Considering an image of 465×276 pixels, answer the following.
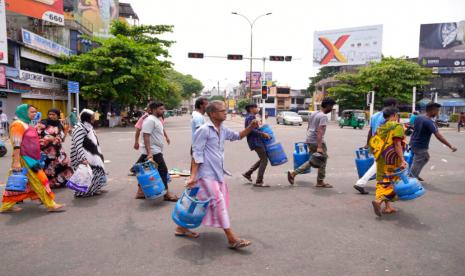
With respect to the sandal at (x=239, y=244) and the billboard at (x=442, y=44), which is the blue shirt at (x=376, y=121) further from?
the billboard at (x=442, y=44)

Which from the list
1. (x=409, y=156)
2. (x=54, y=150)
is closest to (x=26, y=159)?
(x=54, y=150)

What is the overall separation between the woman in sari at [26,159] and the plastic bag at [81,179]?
1.91ft

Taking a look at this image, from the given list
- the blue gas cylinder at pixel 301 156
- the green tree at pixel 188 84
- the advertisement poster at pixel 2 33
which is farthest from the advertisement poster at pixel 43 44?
the green tree at pixel 188 84

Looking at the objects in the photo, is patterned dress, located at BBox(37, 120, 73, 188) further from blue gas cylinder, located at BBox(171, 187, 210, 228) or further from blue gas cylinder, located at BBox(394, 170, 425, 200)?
blue gas cylinder, located at BBox(394, 170, 425, 200)

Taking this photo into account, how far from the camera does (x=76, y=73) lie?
1033 inches

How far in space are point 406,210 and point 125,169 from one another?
20.3 ft

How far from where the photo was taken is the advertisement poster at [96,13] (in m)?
36.0

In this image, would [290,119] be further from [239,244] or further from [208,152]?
[239,244]

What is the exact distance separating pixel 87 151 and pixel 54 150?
0.93 metres

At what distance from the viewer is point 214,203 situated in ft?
11.8

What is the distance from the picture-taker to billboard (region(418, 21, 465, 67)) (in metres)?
40.0

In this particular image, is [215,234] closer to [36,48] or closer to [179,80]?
[36,48]

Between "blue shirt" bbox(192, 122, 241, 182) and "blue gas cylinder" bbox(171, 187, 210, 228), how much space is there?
0.22 m

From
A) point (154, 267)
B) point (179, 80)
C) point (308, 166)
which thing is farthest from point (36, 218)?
point (179, 80)
